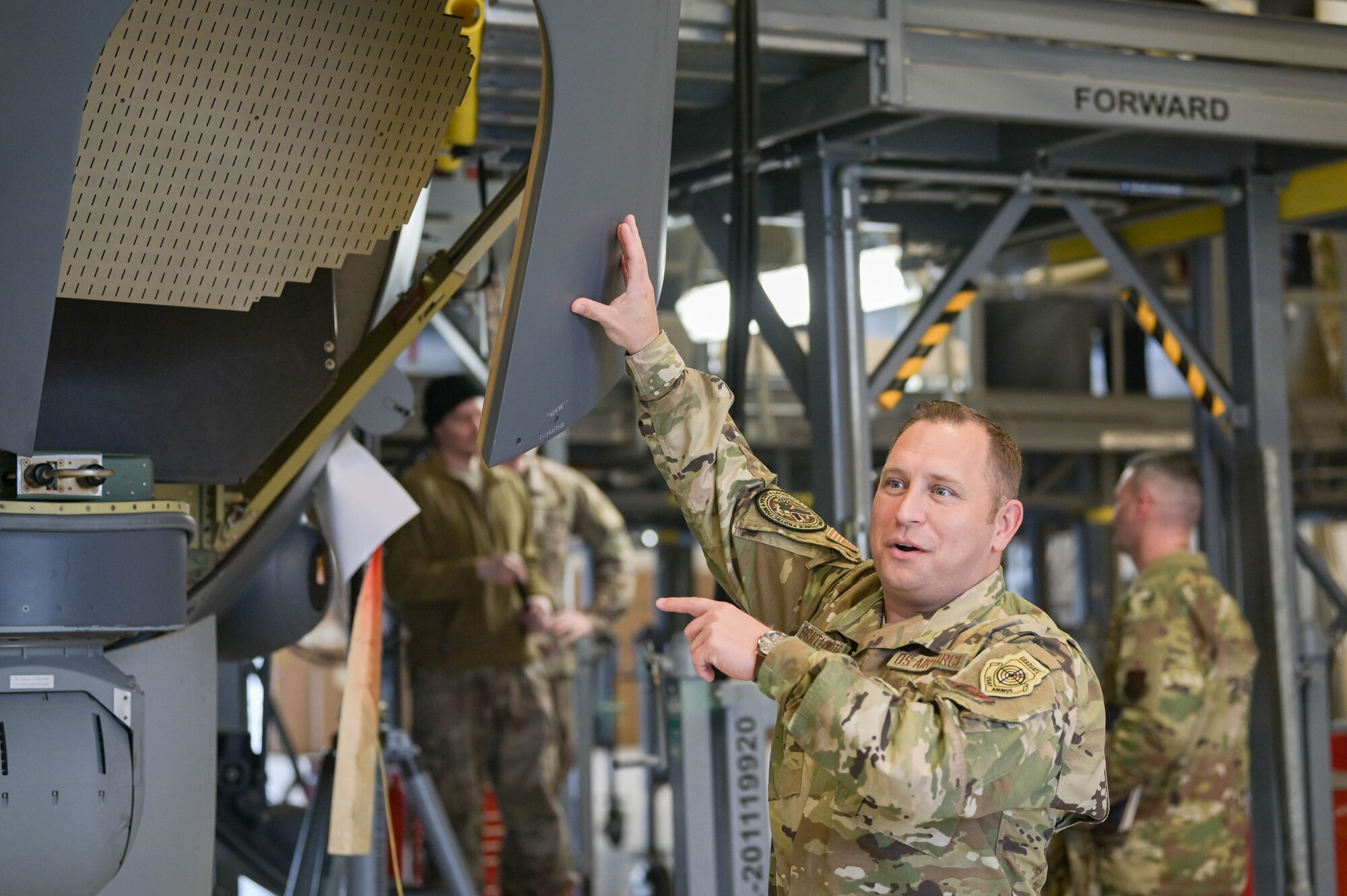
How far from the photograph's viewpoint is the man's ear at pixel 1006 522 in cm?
223

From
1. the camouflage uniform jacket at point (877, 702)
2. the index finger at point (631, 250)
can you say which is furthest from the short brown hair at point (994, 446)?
the index finger at point (631, 250)

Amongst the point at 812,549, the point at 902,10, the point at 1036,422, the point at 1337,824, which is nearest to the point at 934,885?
the point at 812,549

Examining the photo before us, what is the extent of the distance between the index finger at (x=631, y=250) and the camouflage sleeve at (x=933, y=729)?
0.72 m

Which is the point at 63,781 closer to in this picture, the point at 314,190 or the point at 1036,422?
the point at 314,190

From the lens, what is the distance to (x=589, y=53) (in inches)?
88.0

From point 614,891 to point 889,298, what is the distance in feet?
11.5

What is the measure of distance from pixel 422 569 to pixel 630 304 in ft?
10.6

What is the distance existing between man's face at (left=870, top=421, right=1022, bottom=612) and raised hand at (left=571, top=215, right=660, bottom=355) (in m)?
0.48

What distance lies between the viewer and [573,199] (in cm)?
229

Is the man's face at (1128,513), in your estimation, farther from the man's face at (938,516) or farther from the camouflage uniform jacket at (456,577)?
the man's face at (938,516)

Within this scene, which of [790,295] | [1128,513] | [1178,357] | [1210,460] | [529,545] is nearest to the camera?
[1128,513]

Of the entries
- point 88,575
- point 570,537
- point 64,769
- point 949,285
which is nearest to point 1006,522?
point 88,575

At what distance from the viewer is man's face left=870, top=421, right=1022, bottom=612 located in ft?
7.07

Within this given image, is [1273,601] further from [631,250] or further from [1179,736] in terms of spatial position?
[631,250]
